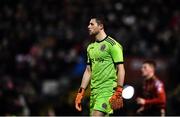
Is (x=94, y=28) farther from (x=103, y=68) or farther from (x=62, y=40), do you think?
(x=62, y=40)

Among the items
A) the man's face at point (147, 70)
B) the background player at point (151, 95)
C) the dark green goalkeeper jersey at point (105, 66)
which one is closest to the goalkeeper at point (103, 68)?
the dark green goalkeeper jersey at point (105, 66)

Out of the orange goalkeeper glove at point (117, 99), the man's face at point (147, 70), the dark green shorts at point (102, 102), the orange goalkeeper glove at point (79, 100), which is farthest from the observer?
the man's face at point (147, 70)

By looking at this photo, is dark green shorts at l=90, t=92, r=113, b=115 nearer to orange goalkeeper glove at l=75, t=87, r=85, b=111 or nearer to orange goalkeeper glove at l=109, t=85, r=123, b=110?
orange goalkeeper glove at l=109, t=85, r=123, b=110

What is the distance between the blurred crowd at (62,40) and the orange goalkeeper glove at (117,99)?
675cm

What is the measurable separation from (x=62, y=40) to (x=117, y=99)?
10734 mm

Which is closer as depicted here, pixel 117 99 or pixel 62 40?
pixel 117 99

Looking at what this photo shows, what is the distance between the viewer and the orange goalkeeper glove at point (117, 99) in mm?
10453

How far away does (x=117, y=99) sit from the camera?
1047 centimetres

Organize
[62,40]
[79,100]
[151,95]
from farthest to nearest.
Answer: [62,40], [151,95], [79,100]

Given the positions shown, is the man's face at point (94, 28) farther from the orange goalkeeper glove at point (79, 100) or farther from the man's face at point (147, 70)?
A: the man's face at point (147, 70)

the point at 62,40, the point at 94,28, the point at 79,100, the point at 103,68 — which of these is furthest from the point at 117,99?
the point at 62,40

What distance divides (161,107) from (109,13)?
9.09 m

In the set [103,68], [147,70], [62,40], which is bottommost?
[103,68]

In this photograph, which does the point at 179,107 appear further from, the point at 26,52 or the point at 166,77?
the point at 26,52
